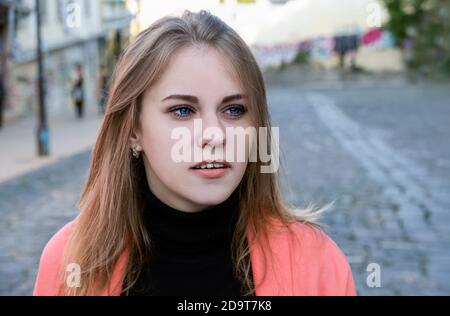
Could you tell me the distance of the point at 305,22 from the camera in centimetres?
5144

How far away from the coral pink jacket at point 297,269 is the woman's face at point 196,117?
17 cm

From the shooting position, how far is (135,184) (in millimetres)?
1976

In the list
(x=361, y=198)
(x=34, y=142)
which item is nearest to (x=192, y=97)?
(x=361, y=198)

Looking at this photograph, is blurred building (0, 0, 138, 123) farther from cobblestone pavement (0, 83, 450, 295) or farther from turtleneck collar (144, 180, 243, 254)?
turtleneck collar (144, 180, 243, 254)

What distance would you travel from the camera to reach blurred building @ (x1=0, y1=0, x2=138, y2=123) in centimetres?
2272

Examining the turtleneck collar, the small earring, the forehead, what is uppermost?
the forehead

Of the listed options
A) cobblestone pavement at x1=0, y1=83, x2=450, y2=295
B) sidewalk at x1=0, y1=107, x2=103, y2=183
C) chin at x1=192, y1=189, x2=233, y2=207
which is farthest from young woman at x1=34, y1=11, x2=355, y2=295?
sidewalk at x1=0, y1=107, x2=103, y2=183

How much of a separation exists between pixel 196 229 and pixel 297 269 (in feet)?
0.89

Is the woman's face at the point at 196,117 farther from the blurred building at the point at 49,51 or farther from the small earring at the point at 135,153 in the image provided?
the blurred building at the point at 49,51

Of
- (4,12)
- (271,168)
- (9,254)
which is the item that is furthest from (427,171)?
(4,12)

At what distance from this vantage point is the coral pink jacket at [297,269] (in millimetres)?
1683

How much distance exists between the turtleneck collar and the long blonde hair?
1.1 inches

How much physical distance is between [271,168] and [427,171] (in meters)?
8.72

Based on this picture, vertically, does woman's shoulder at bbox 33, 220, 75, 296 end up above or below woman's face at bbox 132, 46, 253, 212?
below
